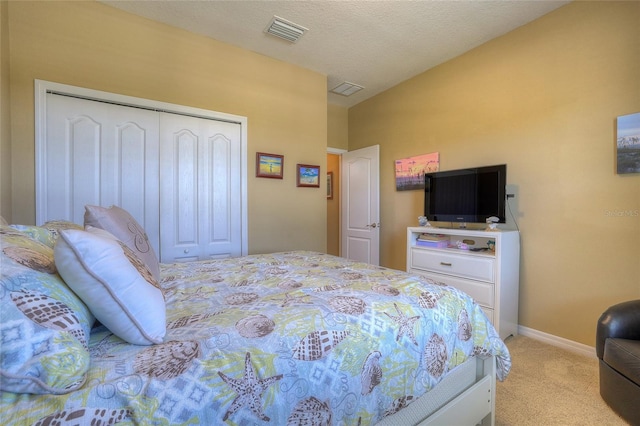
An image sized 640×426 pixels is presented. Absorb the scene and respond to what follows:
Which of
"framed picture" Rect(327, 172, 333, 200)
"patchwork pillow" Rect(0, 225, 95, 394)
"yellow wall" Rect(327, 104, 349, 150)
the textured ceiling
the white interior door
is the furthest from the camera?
"framed picture" Rect(327, 172, 333, 200)

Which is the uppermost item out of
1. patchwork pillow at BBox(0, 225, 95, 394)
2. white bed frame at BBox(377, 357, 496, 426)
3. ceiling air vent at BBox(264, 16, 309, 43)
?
ceiling air vent at BBox(264, 16, 309, 43)

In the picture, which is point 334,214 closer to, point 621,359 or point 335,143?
point 335,143

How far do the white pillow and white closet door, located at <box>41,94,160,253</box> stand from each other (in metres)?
1.89

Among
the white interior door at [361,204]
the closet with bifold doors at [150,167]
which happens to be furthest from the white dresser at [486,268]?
the closet with bifold doors at [150,167]

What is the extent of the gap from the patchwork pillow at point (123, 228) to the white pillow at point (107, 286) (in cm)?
46

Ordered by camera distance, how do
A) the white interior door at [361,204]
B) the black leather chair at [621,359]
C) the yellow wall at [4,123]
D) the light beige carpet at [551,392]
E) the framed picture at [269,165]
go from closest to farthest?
the black leather chair at [621,359] → the light beige carpet at [551,392] → the yellow wall at [4,123] → the framed picture at [269,165] → the white interior door at [361,204]

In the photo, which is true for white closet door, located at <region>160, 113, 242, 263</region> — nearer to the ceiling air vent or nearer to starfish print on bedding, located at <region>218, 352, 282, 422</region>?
the ceiling air vent

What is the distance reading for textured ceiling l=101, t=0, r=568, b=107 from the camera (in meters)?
2.24

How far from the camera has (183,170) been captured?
2582 millimetres

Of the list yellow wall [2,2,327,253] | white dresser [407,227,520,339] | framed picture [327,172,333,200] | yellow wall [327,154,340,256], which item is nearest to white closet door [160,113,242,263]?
yellow wall [2,2,327,253]

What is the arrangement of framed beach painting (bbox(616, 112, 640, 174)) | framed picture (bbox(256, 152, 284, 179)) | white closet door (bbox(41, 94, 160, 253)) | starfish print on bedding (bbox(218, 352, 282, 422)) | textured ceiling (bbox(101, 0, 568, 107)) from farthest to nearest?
framed picture (bbox(256, 152, 284, 179))
textured ceiling (bbox(101, 0, 568, 107))
white closet door (bbox(41, 94, 160, 253))
framed beach painting (bbox(616, 112, 640, 174))
starfish print on bedding (bbox(218, 352, 282, 422))

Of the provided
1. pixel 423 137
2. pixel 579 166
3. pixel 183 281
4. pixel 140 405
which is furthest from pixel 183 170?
pixel 579 166

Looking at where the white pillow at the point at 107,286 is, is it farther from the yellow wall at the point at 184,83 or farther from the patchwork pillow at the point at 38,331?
the yellow wall at the point at 184,83

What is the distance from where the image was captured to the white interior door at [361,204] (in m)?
3.85
